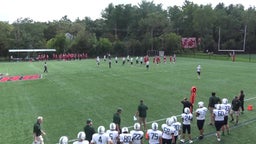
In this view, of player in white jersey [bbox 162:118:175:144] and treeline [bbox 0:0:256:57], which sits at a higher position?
treeline [bbox 0:0:256:57]

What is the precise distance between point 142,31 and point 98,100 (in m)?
69.9

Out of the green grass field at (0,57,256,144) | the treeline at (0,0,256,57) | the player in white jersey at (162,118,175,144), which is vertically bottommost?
the green grass field at (0,57,256,144)

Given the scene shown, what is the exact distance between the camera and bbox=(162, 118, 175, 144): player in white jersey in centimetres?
1159

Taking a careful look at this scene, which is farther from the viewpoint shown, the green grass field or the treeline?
the treeline

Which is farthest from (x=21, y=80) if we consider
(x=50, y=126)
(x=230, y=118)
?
(x=230, y=118)

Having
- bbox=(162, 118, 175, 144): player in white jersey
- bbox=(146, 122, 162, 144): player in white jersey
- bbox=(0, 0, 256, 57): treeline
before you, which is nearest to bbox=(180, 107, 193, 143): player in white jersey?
bbox=(162, 118, 175, 144): player in white jersey

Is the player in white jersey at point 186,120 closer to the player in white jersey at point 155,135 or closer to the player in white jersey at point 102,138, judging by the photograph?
the player in white jersey at point 155,135

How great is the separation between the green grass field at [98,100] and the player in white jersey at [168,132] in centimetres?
242

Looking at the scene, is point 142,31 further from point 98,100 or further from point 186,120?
point 186,120

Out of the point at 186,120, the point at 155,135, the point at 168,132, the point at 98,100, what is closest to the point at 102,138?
the point at 155,135

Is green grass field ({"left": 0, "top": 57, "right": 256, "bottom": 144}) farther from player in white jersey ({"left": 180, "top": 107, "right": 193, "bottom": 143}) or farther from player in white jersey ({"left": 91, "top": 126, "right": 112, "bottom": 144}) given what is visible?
player in white jersey ({"left": 91, "top": 126, "right": 112, "bottom": 144})

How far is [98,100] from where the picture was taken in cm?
2225

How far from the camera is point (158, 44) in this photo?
265 feet

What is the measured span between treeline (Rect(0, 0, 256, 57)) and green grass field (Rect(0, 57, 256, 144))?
44663mm
